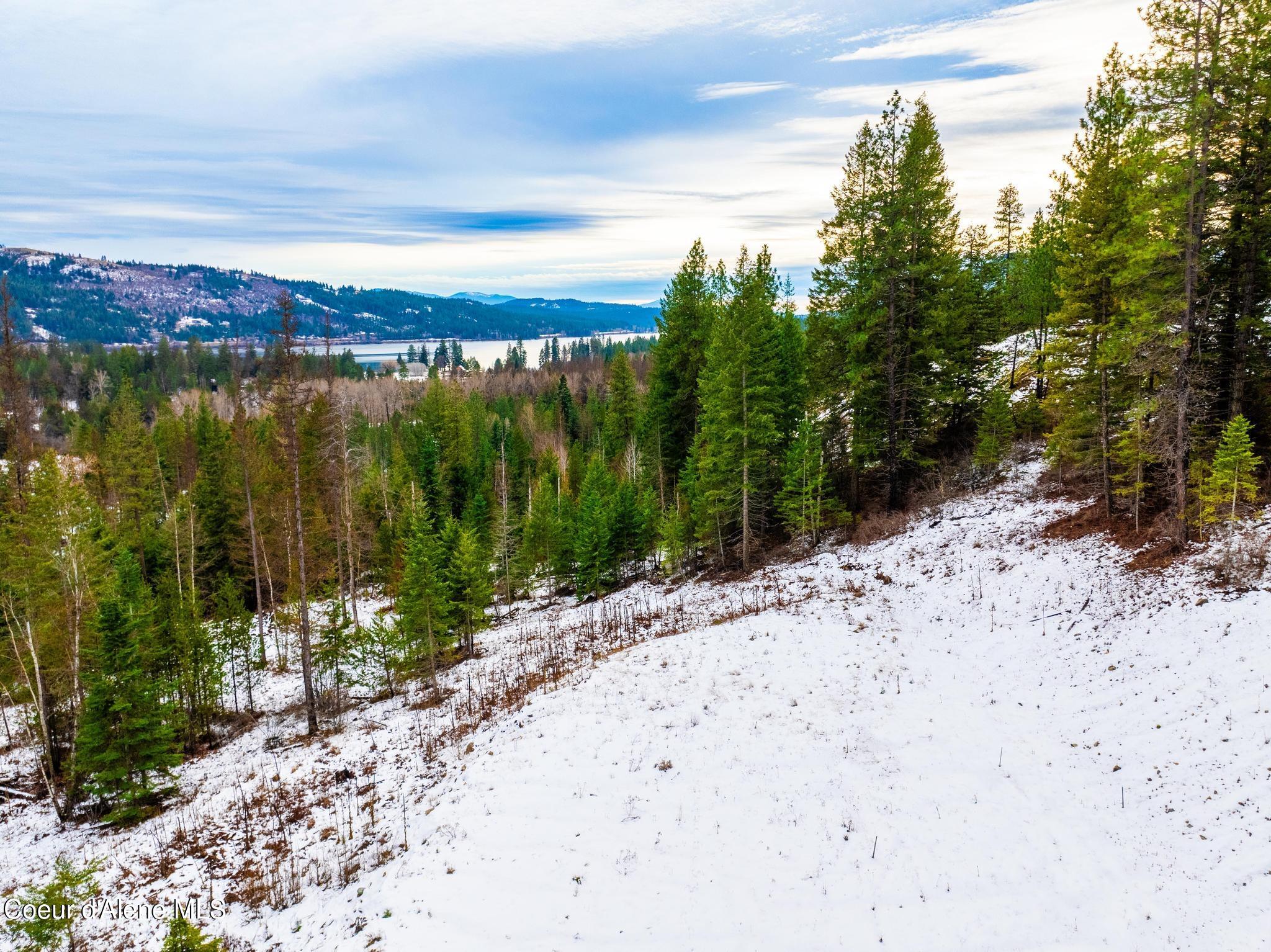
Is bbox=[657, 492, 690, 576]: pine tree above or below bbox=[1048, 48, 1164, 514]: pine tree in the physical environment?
below

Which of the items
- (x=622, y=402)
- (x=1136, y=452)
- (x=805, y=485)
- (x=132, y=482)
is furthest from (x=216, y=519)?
(x=1136, y=452)

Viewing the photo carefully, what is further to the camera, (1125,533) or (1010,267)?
(1010,267)

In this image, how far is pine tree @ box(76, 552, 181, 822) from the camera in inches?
691

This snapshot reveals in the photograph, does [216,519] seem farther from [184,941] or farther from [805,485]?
[184,941]

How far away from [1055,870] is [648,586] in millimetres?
22603

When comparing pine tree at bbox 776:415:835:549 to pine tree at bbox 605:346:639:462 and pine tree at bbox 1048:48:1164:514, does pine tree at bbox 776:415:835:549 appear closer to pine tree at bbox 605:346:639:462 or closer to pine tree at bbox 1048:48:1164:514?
pine tree at bbox 1048:48:1164:514

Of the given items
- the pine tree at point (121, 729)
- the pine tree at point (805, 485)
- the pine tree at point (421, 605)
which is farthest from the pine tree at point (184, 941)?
the pine tree at point (805, 485)

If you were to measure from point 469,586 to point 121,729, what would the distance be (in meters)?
11.8

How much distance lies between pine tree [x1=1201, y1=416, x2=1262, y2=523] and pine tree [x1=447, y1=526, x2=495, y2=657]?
77.3ft

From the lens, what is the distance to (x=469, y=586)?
26.6 metres

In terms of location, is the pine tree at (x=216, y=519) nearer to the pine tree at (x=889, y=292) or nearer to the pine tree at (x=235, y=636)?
the pine tree at (x=235, y=636)

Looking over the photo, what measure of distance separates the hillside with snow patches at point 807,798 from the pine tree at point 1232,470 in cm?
172

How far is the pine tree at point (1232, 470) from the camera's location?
14.1 m

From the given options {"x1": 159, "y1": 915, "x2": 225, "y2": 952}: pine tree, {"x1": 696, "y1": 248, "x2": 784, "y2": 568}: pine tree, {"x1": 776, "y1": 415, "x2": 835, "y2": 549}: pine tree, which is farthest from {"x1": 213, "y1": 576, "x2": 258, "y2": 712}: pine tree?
{"x1": 776, "y1": 415, "x2": 835, "y2": 549}: pine tree
